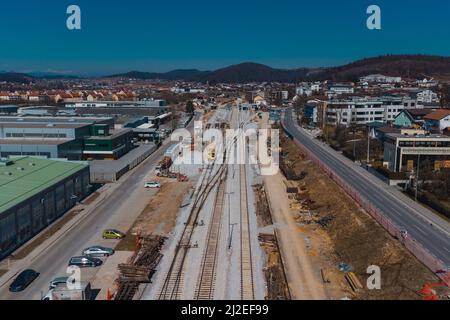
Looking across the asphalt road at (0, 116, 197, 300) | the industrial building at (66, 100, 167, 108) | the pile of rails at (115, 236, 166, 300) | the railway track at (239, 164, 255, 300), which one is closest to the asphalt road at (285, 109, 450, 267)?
the railway track at (239, 164, 255, 300)

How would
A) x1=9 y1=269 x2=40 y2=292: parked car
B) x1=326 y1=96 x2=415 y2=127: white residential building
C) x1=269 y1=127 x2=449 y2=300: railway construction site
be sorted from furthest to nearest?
1. x1=326 y1=96 x2=415 y2=127: white residential building
2. x1=9 y1=269 x2=40 y2=292: parked car
3. x1=269 y1=127 x2=449 y2=300: railway construction site

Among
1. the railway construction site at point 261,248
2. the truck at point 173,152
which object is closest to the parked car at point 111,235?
the railway construction site at point 261,248

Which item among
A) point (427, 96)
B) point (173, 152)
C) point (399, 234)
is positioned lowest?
point (399, 234)

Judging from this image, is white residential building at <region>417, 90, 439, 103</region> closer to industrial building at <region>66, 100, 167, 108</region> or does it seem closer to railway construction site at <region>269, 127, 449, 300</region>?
industrial building at <region>66, 100, 167, 108</region>

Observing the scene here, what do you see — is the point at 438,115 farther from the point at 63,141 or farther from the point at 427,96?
the point at 63,141

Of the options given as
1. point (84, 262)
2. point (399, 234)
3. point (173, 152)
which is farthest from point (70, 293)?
point (173, 152)

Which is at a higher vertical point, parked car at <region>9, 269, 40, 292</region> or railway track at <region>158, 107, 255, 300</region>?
parked car at <region>9, 269, 40, 292</region>

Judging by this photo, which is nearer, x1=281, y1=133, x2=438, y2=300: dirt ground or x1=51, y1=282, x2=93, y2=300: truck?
x1=51, y1=282, x2=93, y2=300: truck
